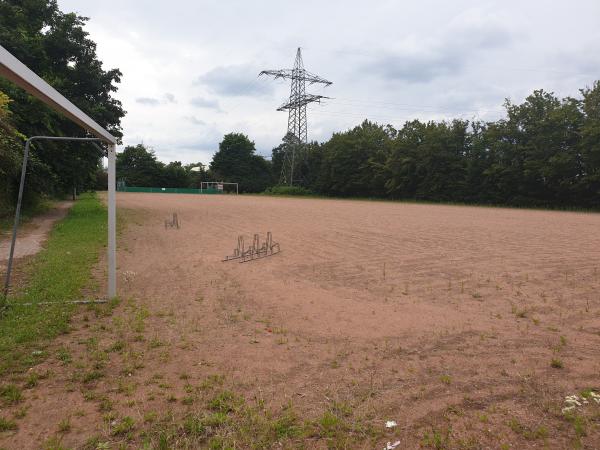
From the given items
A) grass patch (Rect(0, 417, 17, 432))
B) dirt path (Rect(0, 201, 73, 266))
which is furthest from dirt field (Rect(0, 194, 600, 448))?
dirt path (Rect(0, 201, 73, 266))

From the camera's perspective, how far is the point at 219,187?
79000 millimetres

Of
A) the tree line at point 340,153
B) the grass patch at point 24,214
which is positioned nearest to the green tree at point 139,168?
the tree line at point 340,153

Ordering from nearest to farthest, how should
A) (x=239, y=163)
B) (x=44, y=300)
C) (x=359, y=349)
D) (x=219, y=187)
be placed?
(x=359, y=349)
(x=44, y=300)
(x=219, y=187)
(x=239, y=163)

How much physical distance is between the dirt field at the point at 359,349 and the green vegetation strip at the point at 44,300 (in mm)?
288

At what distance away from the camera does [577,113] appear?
37.9 m

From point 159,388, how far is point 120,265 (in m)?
6.29

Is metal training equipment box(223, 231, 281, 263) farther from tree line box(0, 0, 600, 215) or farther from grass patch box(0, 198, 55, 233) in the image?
grass patch box(0, 198, 55, 233)

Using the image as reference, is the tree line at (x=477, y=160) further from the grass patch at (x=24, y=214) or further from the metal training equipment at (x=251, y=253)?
the grass patch at (x=24, y=214)

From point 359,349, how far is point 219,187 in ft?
250

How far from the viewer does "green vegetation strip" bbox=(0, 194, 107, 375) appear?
4388 millimetres

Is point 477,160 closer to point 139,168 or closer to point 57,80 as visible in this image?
point 57,80

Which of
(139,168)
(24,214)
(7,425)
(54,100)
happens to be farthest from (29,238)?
(139,168)

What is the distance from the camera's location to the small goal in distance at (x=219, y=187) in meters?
79.5

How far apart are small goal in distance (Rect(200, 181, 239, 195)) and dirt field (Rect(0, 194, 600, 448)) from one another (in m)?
70.9
